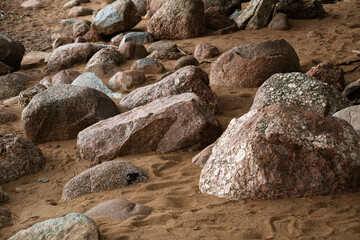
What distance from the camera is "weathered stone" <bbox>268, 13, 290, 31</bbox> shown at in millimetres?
10367

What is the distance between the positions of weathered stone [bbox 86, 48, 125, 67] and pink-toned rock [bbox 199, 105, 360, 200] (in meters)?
6.02

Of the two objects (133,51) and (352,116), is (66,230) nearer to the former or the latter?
(352,116)

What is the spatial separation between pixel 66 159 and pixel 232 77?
302 cm

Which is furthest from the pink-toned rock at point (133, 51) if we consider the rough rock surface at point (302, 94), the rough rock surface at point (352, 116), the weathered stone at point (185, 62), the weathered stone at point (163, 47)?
the rough rock surface at point (352, 116)

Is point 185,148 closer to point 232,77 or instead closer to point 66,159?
point 66,159

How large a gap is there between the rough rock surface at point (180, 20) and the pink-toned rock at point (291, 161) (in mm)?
7272

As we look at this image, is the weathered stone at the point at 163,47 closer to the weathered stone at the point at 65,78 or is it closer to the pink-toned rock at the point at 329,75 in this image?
the weathered stone at the point at 65,78

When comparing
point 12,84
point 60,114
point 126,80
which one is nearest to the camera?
point 60,114


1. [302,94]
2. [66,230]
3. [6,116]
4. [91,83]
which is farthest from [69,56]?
[66,230]

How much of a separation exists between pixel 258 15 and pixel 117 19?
A: 3.51 m

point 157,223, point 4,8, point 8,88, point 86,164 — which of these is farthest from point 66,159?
point 4,8

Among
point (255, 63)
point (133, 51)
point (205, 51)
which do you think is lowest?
point (205, 51)

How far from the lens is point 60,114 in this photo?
19.8 ft

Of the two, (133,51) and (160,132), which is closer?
(160,132)
